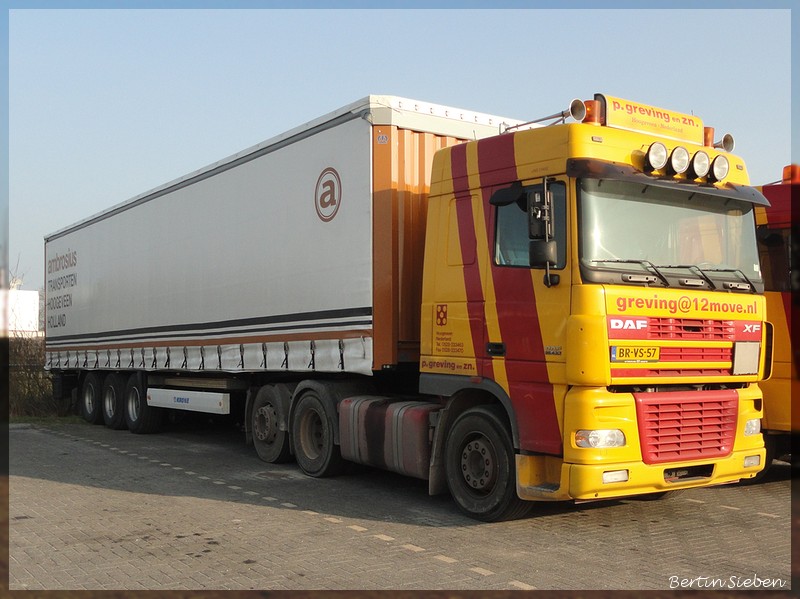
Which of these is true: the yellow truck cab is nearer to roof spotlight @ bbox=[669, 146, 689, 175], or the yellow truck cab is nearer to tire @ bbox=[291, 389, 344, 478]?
roof spotlight @ bbox=[669, 146, 689, 175]

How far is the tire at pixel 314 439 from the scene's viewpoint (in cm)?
957

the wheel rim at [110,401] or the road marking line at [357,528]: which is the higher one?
the wheel rim at [110,401]

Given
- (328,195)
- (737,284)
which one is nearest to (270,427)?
(328,195)

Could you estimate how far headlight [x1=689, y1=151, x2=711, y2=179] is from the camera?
7039 millimetres

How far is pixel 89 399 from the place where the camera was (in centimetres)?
1792

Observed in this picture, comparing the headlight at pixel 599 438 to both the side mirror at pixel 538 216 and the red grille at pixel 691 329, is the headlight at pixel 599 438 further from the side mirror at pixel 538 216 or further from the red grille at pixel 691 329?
the side mirror at pixel 538 216

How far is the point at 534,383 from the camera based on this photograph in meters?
6.81

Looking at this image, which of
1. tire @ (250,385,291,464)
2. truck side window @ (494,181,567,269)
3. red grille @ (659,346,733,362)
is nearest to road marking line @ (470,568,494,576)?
red grille @ (659,346,733,362)

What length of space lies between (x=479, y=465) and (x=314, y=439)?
313 cm

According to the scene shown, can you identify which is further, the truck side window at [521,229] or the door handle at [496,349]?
the door handle at [496,349]

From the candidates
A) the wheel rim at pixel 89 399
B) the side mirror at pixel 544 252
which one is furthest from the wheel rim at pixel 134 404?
the side mirror at pixel 544 252

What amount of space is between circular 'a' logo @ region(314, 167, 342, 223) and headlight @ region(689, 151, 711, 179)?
3.88 metres

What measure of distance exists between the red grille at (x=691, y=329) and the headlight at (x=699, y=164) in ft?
4.19

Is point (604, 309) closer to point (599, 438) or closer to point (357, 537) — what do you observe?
point (599, 438)
